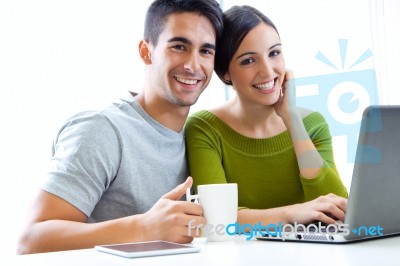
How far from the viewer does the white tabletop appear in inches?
32.0

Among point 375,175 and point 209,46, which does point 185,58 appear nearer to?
point 209,46

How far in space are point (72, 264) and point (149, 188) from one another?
28.3 inches

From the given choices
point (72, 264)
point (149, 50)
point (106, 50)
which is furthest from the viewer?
point (106, 50)

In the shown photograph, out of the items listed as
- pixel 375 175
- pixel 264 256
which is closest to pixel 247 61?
pixel 375 175

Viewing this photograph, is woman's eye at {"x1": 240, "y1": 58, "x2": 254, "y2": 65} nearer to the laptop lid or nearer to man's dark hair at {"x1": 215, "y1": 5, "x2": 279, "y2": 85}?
man's dark hair at {"x1": 215, "y1": 5, "x2": 279, "y2": 85}

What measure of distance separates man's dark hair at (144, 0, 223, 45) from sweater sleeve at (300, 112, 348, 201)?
42 centimetres

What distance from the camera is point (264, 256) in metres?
0.88

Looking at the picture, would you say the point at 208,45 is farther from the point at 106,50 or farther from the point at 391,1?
the point at 391,1

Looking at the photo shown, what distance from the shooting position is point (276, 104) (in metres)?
1.75

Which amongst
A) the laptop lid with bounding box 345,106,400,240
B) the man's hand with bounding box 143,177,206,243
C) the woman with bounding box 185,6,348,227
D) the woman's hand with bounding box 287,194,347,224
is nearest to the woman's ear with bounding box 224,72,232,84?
the woman with bounding box 185,6,348,227

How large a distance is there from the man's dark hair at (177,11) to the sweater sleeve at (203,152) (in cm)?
29

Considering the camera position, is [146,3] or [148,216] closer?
[148,216]

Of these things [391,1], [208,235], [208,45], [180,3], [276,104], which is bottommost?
[208,235]

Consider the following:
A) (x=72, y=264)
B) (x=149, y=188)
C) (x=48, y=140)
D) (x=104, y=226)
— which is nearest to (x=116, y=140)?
(x=149, y=188)
